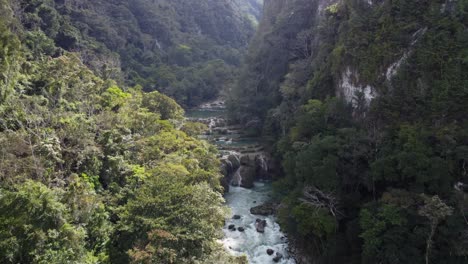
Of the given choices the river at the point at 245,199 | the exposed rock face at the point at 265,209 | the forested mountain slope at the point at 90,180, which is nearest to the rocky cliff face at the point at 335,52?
the river at the point at 245,199

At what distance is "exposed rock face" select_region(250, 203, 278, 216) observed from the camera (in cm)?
3312

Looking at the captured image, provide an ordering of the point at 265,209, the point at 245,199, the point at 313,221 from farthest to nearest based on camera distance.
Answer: the point at 245,199, the point at 265,209, the point at 313,221

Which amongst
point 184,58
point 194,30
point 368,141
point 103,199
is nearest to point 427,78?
point 368,141

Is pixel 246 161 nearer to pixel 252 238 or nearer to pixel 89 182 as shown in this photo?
pixel 252 238

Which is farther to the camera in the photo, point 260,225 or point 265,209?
point 265,209

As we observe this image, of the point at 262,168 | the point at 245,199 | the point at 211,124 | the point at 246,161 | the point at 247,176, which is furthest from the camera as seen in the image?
the point at 211,124

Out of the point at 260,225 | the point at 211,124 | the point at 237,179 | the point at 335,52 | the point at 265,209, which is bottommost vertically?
the point at 260,225

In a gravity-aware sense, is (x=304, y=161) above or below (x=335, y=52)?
below

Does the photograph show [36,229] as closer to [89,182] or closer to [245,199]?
[89,182]

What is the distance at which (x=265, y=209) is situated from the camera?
33656 millimetres

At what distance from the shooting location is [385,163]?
74.6 feet

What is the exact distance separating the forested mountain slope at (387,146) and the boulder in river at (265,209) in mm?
1510

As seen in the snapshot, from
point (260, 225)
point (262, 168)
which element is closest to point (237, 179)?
point (262, 168)

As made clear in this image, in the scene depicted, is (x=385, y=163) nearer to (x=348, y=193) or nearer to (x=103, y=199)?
(x=348, y=193)
